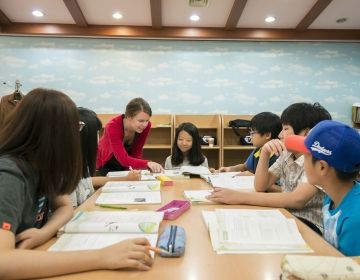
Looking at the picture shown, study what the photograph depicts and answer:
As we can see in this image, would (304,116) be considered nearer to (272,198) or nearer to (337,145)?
(272,198)

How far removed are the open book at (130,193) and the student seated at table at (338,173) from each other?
0.70 meters

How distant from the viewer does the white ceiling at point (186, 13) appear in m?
4.30

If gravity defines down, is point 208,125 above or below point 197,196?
above

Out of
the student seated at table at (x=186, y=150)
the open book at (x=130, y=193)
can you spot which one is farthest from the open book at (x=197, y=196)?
the student seated at table at (x=186, y=150)

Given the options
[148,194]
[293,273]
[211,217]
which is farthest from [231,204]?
[293,273]

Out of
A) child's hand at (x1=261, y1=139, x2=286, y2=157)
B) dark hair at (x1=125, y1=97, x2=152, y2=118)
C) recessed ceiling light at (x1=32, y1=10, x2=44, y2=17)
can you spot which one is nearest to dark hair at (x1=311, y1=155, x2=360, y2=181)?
child's hand at (x1=261, y1=139, x2=286, y2=157)

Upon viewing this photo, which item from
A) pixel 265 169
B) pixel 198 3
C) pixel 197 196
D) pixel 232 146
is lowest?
pixel 232 146

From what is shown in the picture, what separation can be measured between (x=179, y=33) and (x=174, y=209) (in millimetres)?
4212

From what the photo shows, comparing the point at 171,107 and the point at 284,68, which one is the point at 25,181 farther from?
the point at 284,68

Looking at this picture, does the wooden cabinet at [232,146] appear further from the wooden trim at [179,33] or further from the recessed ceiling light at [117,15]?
the recessed ceiling light at [117,15]

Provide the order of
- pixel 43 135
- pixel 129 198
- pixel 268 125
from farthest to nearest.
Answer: pixel 268 125 → pixel 129 198 → pixel 43 135

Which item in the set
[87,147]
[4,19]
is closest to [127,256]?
[87,147]

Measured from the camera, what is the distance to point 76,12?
445cm

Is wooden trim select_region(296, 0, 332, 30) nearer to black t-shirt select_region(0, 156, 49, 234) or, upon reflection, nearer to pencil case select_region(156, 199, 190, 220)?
pencil case select_region(156, 199, 190, 220)
